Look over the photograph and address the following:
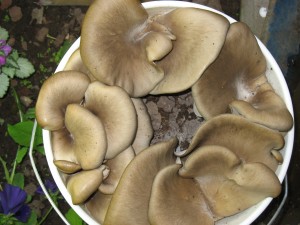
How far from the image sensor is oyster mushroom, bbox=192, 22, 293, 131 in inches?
41.3

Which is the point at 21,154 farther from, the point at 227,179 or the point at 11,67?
the point at 227,179

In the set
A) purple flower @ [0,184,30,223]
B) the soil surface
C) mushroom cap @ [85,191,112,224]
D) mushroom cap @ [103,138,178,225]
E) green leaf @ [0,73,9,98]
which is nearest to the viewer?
mushroom cap @ [103,138,178,225]

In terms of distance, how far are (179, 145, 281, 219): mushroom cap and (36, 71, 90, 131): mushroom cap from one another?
294mm

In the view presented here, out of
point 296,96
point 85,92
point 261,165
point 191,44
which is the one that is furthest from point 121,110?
point 296,96

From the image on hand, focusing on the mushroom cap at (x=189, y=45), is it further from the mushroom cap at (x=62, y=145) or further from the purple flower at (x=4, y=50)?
the purple flower at (x=4, y=50)

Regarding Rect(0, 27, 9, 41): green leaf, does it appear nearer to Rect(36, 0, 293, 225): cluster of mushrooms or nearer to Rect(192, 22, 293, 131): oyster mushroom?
Rect(36, 0, 293, 225): cluster of mushrooms

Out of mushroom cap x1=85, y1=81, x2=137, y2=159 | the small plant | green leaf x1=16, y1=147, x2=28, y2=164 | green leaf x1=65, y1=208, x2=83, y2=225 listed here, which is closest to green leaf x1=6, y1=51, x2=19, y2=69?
the small plant

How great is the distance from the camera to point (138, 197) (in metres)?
1.00

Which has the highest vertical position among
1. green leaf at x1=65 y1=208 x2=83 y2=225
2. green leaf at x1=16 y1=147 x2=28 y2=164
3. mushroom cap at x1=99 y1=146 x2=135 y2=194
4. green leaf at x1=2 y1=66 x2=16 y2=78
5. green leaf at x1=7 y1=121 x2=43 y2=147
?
mushroom cap at x1=99 y1=146 x2=135 y2=194

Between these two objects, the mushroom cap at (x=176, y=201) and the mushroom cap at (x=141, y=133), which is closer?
the mushroom cap at (x=176, y=201)

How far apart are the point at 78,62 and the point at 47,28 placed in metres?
0.73

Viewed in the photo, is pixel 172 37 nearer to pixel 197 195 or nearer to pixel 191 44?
pixel 191 44

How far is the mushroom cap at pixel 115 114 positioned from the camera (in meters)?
1.03

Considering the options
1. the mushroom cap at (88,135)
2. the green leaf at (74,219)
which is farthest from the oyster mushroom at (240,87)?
the green leaf at (74,219)
